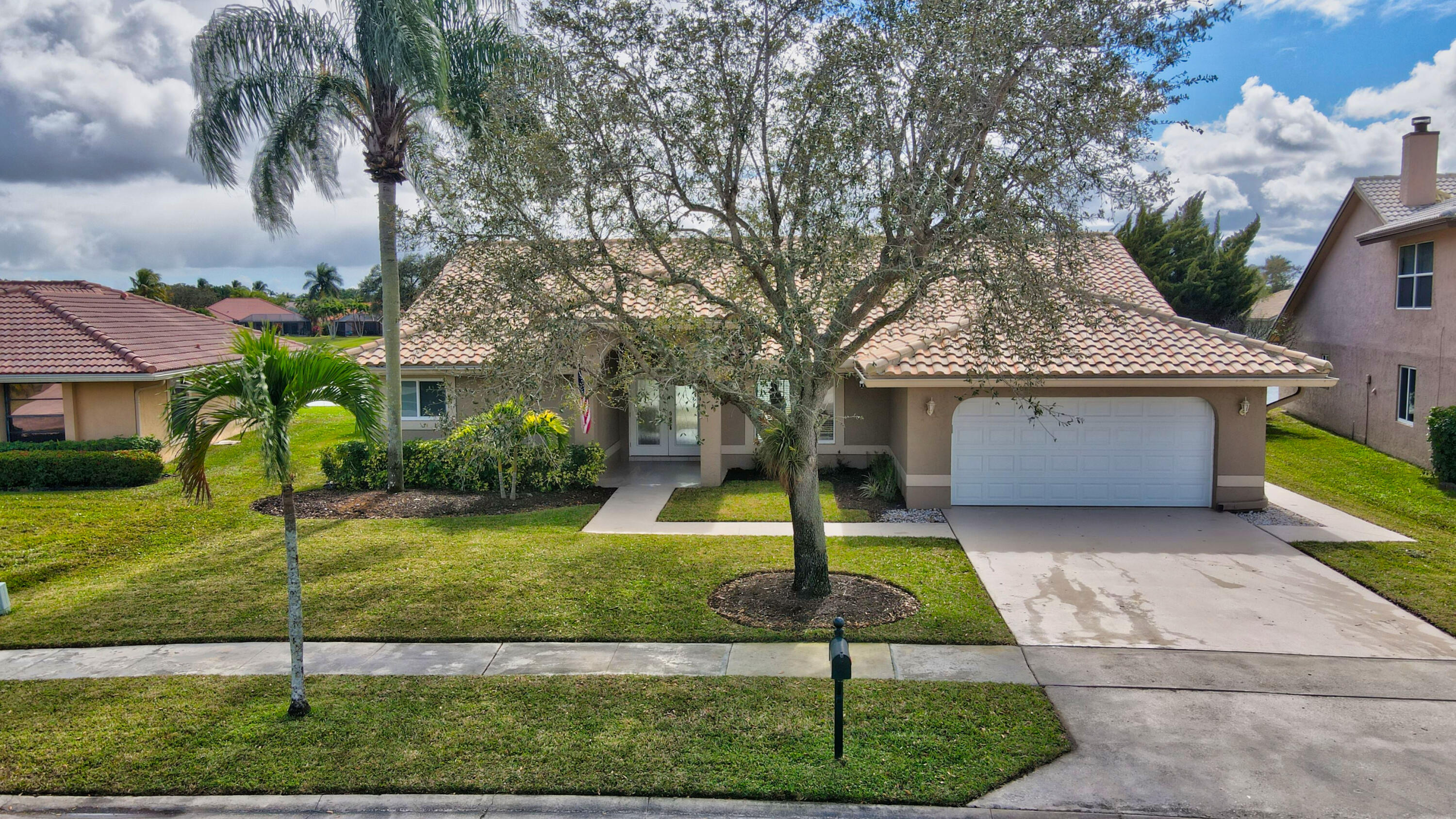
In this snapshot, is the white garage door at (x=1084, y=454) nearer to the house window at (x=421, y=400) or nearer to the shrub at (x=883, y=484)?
the shrub at (x=883, y=484)

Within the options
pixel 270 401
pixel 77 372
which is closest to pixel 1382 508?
pixel 270 401

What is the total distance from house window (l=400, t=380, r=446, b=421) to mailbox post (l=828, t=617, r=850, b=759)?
1344cm

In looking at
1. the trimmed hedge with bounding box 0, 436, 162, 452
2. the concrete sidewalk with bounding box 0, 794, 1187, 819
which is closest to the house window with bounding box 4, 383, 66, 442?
the trimmed hedge with bounding box 0, 436, 162, 452

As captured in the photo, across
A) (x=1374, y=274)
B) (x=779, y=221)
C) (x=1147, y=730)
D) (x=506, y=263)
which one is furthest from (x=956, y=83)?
(x=1374, y=274)

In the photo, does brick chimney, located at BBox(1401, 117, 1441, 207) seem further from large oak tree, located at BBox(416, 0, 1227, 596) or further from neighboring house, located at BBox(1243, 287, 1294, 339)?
large oak tree, located at BBox(416, 0, 1227, 596)

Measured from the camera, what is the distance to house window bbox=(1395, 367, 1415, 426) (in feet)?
59.6

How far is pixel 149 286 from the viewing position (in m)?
53.4

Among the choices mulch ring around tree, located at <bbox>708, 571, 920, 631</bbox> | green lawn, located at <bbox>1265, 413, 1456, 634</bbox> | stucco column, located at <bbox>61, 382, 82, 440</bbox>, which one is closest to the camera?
mulch ring around tree, located at <bbox>708, 571, 920, 631</bbox>

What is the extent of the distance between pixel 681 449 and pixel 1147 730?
13783 millimetres

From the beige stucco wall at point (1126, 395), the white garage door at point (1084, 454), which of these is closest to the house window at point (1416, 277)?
the beige stucco wall at point (1126, 395)

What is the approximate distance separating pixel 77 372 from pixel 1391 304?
28.0m

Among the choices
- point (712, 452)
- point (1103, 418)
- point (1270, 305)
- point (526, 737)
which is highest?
point (1270, 305)

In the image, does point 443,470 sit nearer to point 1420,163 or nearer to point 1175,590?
point 1175,590

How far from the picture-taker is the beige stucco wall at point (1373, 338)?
17078 millimetres
